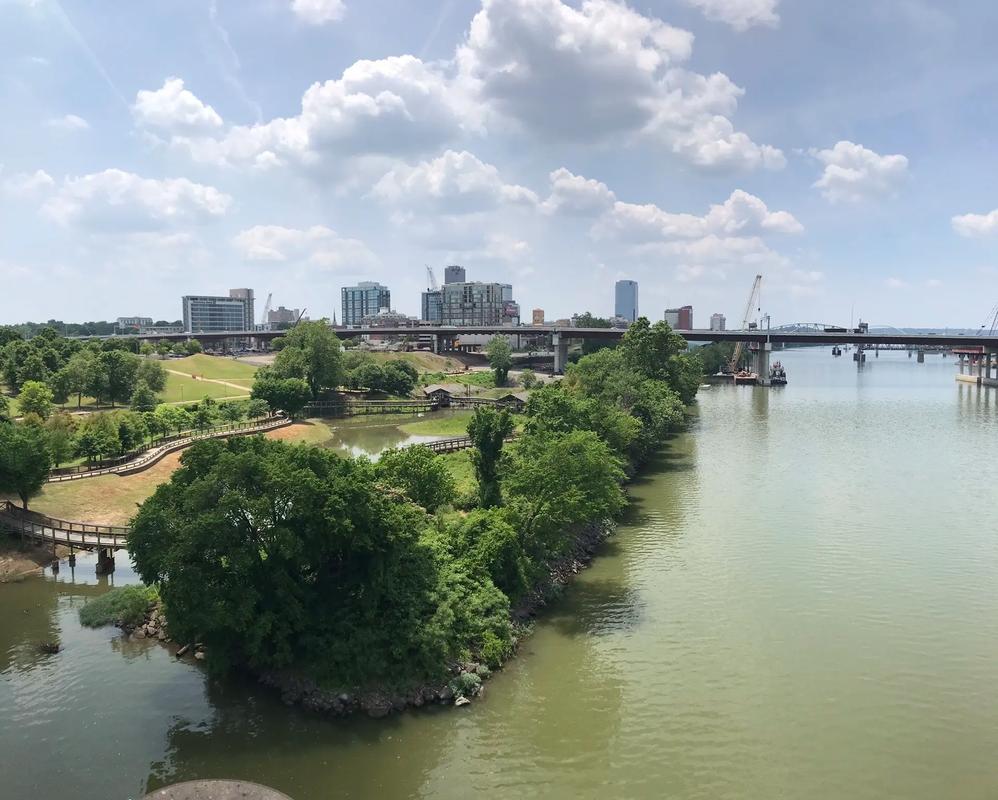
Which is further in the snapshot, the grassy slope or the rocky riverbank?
the grassy slope

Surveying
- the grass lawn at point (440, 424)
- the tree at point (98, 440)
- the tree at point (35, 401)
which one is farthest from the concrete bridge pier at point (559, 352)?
the tree at point (98, 440)

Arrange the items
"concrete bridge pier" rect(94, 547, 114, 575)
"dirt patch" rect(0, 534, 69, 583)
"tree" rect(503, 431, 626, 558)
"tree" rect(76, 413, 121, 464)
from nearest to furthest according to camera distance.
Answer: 1. "tree" rect(503, 431, 626, 558)
2. "dirt patch" rect(0, 534, 69, 583)
3. "concrete bridge pier" rect(94, 547, 114, 575)
4. "tree" rect(76, 413, 121, 464)

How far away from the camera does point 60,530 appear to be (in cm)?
3219

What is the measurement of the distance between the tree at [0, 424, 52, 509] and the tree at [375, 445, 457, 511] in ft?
53.6

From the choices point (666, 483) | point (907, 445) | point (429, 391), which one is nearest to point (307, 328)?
point (429, 391)

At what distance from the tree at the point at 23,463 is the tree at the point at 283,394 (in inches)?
1445

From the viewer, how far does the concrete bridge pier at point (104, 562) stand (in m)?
30.7

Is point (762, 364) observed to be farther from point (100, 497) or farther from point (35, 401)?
point (100, 497)

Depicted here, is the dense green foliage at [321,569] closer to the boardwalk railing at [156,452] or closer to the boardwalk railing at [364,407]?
the boardwalk railing at [156,452]

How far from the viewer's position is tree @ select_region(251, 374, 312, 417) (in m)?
70.9

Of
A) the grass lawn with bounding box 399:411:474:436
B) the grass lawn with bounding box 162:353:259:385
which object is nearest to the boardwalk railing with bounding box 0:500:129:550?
the grass lawn with bounding box 399:411:474:436

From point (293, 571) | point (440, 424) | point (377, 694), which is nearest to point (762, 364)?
point (440, 424)

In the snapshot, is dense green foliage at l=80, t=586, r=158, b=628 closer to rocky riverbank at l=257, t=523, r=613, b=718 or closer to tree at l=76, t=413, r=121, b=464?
rocky riverbank at l=257, t=523, r=613, b=718

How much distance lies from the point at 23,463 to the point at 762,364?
116042 mm
